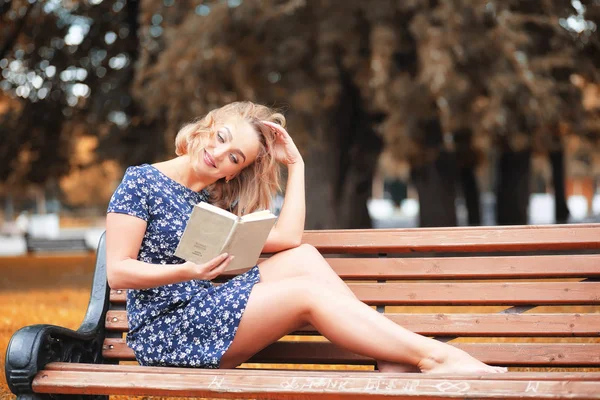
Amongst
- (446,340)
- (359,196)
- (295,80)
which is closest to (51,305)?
(295,80)

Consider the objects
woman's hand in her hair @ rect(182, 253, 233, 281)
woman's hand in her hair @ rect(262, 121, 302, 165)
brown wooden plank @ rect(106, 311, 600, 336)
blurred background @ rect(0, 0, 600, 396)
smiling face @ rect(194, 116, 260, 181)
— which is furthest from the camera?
→ blurred background @ rect(0, 0, 600, 396)

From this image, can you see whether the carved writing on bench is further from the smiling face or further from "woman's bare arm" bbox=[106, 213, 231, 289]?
the smiling face

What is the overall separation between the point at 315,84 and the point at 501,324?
9.17 metres

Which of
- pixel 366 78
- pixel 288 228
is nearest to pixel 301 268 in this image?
pixel 288 228

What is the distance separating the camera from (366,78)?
12203 mm

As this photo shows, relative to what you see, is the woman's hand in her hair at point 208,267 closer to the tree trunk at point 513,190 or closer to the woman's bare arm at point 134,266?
the woman's bare arm at point 134,266

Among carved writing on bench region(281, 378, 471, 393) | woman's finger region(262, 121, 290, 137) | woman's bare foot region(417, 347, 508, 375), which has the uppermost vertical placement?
woman's finger region(262, 121, 290, 137)

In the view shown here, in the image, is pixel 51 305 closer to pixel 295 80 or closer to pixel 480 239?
pixel 295 80

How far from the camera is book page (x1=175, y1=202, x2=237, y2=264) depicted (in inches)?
116

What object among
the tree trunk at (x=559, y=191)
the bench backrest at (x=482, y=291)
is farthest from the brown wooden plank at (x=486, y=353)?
the tree trunk at (x=559, y=191)

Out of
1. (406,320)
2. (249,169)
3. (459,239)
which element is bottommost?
(406,320)

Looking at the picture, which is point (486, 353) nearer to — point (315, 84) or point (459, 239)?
point (459, 239)

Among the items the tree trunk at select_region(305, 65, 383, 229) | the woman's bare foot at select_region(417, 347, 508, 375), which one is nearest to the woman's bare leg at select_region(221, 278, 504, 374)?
the woman's bare foot at select_region(417, 347, 508, 375)

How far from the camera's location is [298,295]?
10.6 ft
